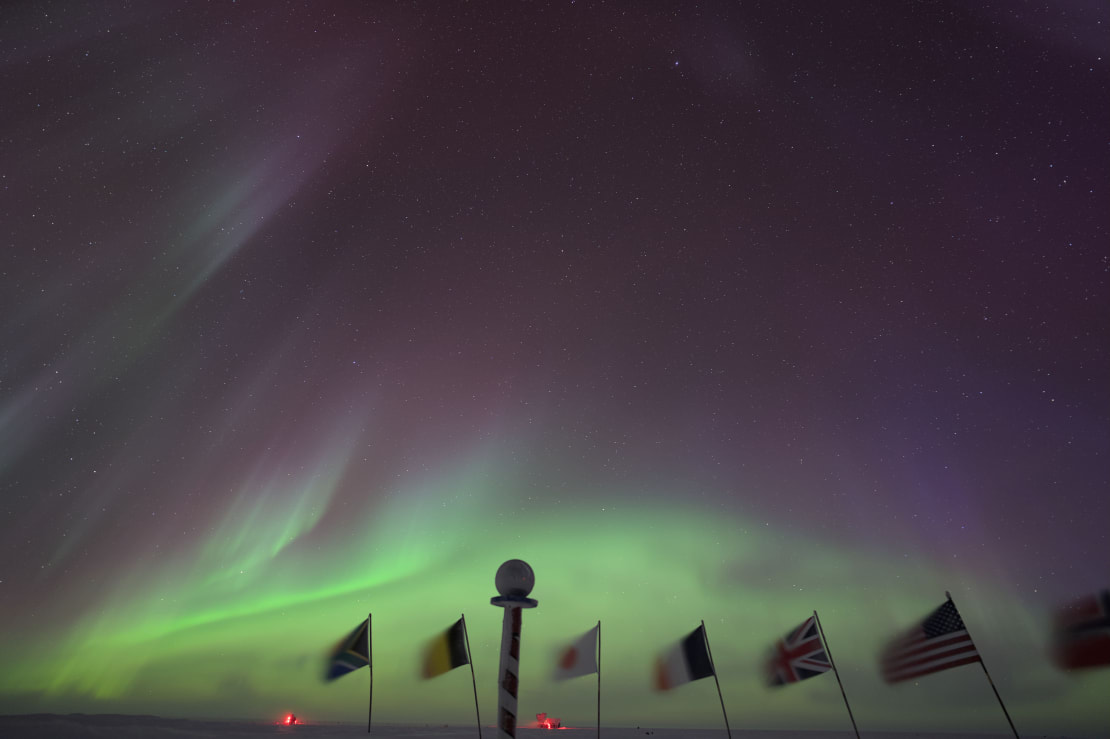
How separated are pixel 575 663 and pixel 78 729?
1141 inches

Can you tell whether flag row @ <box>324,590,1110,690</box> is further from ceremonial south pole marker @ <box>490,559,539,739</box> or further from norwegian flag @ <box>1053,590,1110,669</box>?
ceremonial south pole marker @ <box>490,559,539,739</box>

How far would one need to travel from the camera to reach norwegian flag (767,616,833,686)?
30844 mm

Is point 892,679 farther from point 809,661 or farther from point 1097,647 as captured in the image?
point 1097,647

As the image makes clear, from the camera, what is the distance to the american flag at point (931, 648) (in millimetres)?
27083

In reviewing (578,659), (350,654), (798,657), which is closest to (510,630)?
(578,659)

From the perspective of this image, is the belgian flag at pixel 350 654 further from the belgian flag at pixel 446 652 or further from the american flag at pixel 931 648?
the american flag at pixel 931 648

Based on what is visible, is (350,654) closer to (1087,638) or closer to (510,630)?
(510,630)

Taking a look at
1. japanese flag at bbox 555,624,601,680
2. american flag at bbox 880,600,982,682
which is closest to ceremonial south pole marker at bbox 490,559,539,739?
japanese flag at bbox 555,624,601,680

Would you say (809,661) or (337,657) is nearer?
(809,661)

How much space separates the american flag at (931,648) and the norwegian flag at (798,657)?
3016 millimetres

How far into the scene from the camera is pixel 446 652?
29.9 meters

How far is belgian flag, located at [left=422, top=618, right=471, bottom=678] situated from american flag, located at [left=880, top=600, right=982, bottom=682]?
17505mm

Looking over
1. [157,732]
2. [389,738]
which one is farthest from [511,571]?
[389,738]

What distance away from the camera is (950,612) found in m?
27.4
